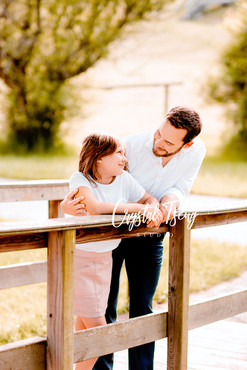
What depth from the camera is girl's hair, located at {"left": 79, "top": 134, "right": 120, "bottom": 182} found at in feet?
8.48

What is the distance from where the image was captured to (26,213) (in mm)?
9273

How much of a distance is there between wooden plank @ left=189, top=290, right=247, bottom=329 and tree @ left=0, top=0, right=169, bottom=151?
14428mm

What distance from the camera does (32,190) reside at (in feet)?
12.8

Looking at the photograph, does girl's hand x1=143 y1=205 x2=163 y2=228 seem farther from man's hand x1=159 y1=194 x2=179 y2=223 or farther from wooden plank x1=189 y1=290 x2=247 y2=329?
wooden plank x1=189 y1=290 x2=247 y2=329

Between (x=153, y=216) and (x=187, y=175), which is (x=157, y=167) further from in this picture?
(x=153, y=216)

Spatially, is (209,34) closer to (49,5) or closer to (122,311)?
(49,5)

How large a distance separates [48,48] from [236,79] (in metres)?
5.65

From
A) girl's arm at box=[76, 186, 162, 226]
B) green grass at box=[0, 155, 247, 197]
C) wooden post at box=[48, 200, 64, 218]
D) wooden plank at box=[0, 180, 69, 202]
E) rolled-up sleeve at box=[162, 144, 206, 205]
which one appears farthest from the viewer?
green grass at box=[0, 155, 247, 197]

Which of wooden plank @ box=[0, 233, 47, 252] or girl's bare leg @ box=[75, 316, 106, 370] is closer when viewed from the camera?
wooden plank @ box=[0, 233, 47, 252]

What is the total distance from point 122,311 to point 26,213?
5.02m

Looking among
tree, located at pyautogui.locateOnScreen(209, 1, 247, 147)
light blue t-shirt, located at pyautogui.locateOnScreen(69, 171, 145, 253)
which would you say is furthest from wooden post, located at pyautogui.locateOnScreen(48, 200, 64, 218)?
tree, located at pyautogui.locateOnScreen(209, 1, 247, 147)

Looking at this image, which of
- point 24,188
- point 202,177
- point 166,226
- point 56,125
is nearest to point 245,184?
point 202,177

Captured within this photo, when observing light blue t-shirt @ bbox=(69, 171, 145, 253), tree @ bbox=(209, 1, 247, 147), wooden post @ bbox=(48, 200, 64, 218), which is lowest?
wooden post @ bbox=(48, 200, 64, 218)

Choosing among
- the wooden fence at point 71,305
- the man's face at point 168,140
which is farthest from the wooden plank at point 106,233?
the man's face at point 168,140
